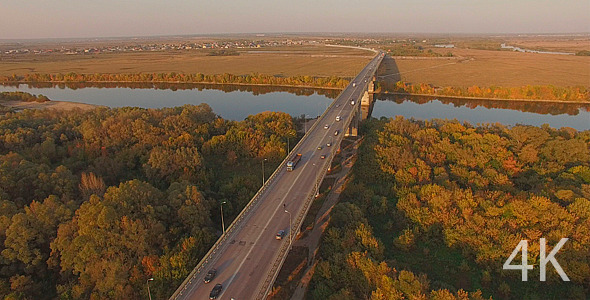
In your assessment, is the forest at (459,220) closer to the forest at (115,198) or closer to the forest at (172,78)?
the forest at (115,198)

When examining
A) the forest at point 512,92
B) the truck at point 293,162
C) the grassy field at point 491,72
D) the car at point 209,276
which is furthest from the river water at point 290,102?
the car at point 209,276

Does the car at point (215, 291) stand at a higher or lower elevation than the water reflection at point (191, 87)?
lower

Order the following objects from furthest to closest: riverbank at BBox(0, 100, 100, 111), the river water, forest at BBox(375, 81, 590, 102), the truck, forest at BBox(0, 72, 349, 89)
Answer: forest at BBox(0, 72, 349, 89)
forest at BBox(375, 81, 590, 102)
riverbank at BBox(0, 100, 100, 111)
the river water
the truck

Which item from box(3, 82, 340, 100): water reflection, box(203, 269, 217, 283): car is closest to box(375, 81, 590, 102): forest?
box(3, 82, 340, 100): water reflection

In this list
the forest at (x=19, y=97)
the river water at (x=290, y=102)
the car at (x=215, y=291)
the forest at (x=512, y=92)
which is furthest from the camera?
the forest at (x=512, y=92)

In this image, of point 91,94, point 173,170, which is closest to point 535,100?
point 173,170

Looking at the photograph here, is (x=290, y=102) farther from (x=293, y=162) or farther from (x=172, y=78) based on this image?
(x=293, y=162)

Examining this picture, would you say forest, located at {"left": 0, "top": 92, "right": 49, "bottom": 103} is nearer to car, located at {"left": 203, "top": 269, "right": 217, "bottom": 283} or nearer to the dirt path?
the dirt path
